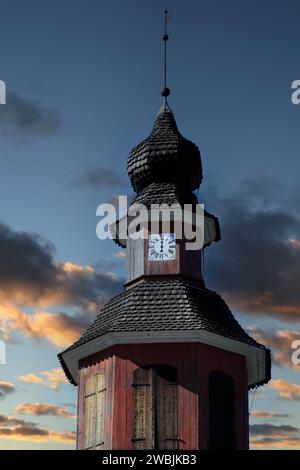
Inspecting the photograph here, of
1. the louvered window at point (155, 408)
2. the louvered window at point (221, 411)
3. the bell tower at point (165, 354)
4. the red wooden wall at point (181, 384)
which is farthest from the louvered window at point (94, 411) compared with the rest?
the louvered window at point (221, 411)

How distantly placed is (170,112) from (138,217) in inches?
176

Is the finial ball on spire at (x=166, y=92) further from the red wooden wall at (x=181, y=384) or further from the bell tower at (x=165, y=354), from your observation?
the red wooden wall at (x=181, y=384)

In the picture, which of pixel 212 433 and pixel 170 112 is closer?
pixel 212 433

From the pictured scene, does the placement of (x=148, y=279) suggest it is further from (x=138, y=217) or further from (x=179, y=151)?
(x=179, y=151)

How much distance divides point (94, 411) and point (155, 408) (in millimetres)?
2133

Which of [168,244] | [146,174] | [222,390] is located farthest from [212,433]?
[146,174]

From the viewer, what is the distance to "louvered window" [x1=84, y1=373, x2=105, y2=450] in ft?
96.0

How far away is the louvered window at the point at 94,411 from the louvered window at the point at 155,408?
1.14 meters

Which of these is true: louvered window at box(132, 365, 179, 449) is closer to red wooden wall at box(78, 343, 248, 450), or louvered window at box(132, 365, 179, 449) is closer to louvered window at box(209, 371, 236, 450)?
red wooden wall at box(78, 343, 248, 450)

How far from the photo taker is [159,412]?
93.4 ft

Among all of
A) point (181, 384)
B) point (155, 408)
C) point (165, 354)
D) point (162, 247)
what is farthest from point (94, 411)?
point (162, 247)

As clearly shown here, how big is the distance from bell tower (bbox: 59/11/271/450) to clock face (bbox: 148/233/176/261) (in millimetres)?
30

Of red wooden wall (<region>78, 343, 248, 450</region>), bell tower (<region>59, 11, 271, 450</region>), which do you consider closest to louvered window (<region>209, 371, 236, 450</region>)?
bell tower (<region>59, 11, 271, 450</region>)
